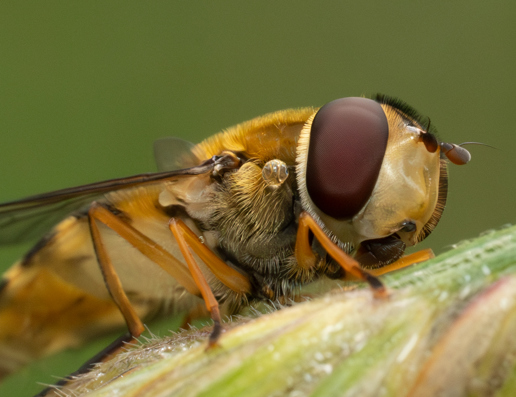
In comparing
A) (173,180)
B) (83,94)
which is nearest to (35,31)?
(83,94)

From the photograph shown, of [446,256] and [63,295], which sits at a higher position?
[446,256]

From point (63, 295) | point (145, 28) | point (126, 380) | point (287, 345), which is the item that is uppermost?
point (145, 28)

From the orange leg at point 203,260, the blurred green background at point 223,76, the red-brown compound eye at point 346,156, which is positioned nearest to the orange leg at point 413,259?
the red-brown compound eye at point 346,156

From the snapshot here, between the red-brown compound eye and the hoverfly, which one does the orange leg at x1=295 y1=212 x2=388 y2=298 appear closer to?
the hoverfly

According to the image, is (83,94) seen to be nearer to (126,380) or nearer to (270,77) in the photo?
(270,77)

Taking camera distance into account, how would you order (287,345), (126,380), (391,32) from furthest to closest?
(391,32) → (126,380) → (287,345)

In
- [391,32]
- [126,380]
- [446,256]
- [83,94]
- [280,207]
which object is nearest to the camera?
[446,256]

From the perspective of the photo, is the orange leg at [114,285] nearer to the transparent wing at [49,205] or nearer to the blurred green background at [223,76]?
the transparent wing at [49,205]

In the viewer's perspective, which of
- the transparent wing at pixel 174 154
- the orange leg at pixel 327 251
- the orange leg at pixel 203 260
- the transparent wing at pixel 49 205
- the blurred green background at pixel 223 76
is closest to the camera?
the orange leg at pixel 327 251
